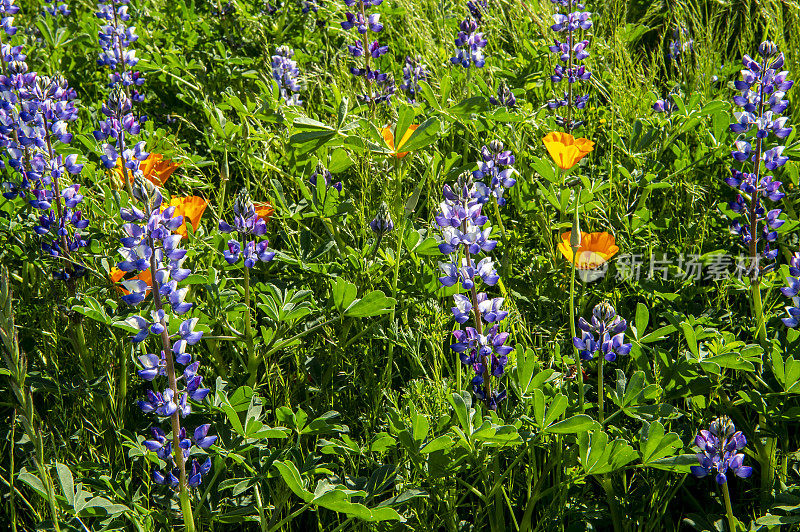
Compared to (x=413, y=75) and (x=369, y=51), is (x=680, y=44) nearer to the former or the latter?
(x=413, y=75)

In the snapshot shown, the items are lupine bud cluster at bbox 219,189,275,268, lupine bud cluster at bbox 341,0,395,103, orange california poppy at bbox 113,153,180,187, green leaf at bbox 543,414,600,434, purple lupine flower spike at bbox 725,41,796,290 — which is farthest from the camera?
lupine bud cluster at bbox 341,0,395,103

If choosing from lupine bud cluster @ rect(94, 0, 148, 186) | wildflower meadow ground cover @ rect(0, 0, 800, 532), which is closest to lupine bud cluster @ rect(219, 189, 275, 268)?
wildflower meadow ground cover @ rect(0, 0, 800, 532)

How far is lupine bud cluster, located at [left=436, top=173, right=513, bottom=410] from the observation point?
1664 mm

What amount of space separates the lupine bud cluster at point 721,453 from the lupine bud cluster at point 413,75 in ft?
7.32

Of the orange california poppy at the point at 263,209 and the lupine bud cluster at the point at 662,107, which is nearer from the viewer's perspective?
the orange california poppy at the point at 263,209

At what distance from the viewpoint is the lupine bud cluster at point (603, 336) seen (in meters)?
1.71

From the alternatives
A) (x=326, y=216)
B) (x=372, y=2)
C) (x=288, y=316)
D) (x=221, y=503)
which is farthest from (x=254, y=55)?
(x=221, y=503)

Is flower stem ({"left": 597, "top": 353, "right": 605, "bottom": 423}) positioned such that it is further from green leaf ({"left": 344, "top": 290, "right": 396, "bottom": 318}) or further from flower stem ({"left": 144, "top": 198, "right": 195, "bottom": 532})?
flower stem ({"left": 144, "top": 198, "right": 195, "bottom": 532})

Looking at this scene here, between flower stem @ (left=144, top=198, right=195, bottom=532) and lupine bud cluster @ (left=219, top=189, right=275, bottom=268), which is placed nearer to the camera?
flower stem @ (left=144, top=198, right=195, bottom=532)

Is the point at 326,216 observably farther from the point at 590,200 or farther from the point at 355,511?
the point at 355,511

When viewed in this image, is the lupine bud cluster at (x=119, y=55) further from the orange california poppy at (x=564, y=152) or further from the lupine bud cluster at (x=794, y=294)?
the lupine bud cluster at (x=794, y=294)

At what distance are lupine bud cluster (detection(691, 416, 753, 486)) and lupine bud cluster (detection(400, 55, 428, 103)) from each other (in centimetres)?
223

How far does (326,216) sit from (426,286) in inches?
18.4

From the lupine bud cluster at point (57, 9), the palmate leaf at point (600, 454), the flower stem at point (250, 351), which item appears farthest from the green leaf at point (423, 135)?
the lupine bud cluster at point (57, 9)
